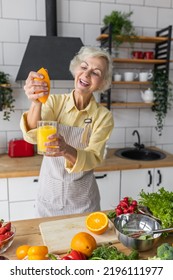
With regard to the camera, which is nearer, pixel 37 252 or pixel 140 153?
pixel 37 252

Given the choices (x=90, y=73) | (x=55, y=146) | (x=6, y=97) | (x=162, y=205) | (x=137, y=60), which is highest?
(x=137, y=60)

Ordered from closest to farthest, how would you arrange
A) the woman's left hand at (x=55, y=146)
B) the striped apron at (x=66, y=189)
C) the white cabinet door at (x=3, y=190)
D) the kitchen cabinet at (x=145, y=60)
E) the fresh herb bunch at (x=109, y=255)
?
the fresh herb bunch at (x=109, y=255)
the woman's left hand at (x=55, y=146)
the striped apron at (x=66, y=189)
the white cabinet door at (x=3, y=190)
the kitchen cabinet at (x=145, y=60)

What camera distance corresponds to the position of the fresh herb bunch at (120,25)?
2135 millimetres

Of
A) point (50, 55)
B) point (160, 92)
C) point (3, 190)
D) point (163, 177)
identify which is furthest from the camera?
point (160, 92)

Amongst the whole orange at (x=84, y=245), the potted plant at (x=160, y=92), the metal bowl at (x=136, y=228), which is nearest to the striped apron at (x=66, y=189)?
the metal bowl at (x=136, y=228)

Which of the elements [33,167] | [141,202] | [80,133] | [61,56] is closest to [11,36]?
[61,56]

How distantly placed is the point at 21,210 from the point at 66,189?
2.14 ft

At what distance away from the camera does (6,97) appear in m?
2.12

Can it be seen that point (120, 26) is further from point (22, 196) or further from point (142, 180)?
point (22, 196)

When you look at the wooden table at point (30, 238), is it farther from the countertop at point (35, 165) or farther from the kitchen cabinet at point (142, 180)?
the kitchen cabinet at point (142, 180)

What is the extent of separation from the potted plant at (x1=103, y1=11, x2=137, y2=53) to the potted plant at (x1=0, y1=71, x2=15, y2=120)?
0.92 meters

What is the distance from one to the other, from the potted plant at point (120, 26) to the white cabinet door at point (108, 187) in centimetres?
106

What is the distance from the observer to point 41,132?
39.4 inches

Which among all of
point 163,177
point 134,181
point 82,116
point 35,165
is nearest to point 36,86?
A: point 82,116
